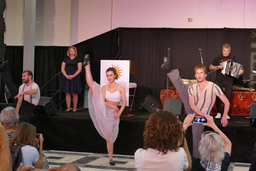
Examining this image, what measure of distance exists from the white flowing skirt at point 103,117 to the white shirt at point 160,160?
3.47 metres

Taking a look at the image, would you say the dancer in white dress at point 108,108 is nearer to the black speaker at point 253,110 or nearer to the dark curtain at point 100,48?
the black speaker at point 253,110

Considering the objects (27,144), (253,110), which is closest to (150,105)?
(253,110)

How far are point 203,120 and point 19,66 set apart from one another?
7091mm

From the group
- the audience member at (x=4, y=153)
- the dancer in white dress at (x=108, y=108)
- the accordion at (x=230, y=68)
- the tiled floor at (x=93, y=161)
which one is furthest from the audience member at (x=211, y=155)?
the accordion at (x=230, y=68)

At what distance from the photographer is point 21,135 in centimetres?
366

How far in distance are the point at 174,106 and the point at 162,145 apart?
164 inches

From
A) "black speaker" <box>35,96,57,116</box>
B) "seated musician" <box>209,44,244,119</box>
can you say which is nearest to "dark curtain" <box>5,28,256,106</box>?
"seated musician" <box>209,44,244,119</box>

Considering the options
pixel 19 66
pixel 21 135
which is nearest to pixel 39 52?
pixel 19 66

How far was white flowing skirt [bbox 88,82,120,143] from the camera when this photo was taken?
633 cm

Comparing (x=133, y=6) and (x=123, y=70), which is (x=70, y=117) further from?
(x=133, y=6)

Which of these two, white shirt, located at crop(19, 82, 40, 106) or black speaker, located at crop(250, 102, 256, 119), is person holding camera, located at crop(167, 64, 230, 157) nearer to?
black speaker, located at crop(250, 102, 256, 119)

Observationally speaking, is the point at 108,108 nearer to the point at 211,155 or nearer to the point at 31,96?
the point at 31,96

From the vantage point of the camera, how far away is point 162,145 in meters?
2.81

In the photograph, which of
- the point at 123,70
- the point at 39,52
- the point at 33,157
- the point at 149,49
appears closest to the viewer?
the point at 33,157
